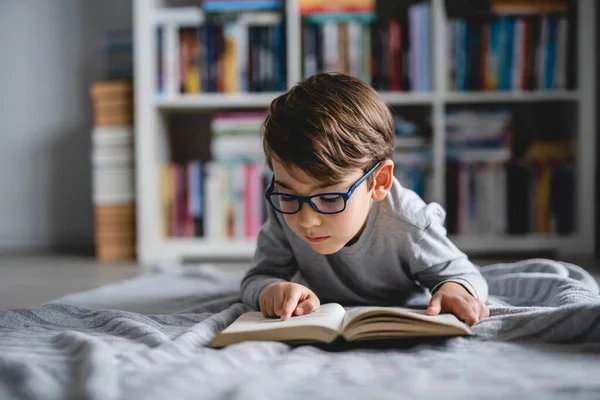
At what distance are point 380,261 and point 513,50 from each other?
1.45m

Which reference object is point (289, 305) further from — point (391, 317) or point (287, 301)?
point (391, 317)

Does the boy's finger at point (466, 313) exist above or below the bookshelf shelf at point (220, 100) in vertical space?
below

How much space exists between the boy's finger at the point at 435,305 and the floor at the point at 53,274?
0.85 metres

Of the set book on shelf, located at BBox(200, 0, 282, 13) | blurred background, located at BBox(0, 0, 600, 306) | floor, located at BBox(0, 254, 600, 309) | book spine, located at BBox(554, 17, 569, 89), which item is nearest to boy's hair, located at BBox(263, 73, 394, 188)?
floor, located at BBox(0, 254, 600, 309)

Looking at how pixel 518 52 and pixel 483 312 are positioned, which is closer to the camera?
pixel 483 312

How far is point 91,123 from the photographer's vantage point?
2.67m

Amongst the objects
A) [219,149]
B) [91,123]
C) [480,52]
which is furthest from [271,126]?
[91,123]

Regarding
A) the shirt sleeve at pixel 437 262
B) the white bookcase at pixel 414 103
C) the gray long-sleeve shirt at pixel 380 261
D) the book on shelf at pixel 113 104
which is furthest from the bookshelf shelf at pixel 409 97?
the shirt sleeve at pixel 437 262

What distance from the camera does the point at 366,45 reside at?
2.22 metres

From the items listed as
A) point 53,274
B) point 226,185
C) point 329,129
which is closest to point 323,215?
point 329,129

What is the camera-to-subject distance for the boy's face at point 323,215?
878 millimetres

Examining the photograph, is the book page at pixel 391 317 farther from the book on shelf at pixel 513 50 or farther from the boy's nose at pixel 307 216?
the book on shelf at pixel 513 50

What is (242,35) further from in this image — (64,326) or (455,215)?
(64,326)

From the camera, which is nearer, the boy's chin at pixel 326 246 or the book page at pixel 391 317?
the book page at pixel 391 317
